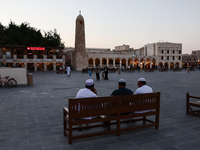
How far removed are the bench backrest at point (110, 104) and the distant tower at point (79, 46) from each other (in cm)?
4462

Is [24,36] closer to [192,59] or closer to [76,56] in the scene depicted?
[76,56]

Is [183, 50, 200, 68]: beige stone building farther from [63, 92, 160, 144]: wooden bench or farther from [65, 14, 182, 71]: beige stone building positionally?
[63, 92, 160, 144]: wooden bench

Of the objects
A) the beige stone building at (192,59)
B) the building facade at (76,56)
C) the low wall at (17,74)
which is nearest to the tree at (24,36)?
the building facade at (76,56)

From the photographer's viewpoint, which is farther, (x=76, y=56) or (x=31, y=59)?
(x=76, y=56)

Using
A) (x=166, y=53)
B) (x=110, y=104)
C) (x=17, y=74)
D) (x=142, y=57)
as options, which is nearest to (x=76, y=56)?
(x=142, y=57)

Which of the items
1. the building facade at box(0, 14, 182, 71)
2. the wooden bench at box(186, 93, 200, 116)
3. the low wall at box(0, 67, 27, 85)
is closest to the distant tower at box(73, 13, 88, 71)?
the building facade at box(0, 14, 182, 71)

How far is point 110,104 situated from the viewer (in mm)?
3730

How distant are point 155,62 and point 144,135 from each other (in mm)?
65932

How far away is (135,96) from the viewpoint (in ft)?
13.0

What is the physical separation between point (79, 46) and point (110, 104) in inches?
1787

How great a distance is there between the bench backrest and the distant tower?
4462cm

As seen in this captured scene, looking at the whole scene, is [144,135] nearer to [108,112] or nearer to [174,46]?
[108,112]

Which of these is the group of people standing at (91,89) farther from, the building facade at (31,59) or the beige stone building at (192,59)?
the beige stone building at (192,59)

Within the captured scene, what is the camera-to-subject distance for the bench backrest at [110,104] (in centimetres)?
344
